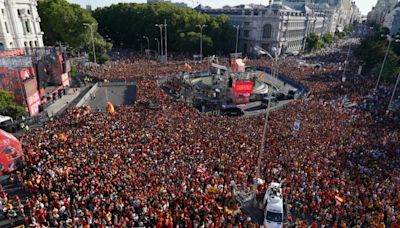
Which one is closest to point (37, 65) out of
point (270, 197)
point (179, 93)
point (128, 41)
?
point (179, 93)

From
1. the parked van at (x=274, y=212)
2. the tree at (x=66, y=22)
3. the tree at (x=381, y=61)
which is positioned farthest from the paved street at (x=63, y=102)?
the tree at (x=381, y=61)

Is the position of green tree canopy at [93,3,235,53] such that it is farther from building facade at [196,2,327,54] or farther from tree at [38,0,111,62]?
tree at [38,0,111,62]

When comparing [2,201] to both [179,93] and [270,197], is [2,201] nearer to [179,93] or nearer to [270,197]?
[270,197]

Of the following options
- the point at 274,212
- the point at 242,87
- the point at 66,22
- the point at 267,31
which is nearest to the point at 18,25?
the point at 66,22

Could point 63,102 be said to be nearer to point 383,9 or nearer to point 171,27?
point 171,27

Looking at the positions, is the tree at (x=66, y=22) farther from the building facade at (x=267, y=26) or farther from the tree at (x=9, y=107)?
the building facade at (x=267, y=26)

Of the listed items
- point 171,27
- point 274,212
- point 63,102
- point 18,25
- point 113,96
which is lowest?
point 63,102
